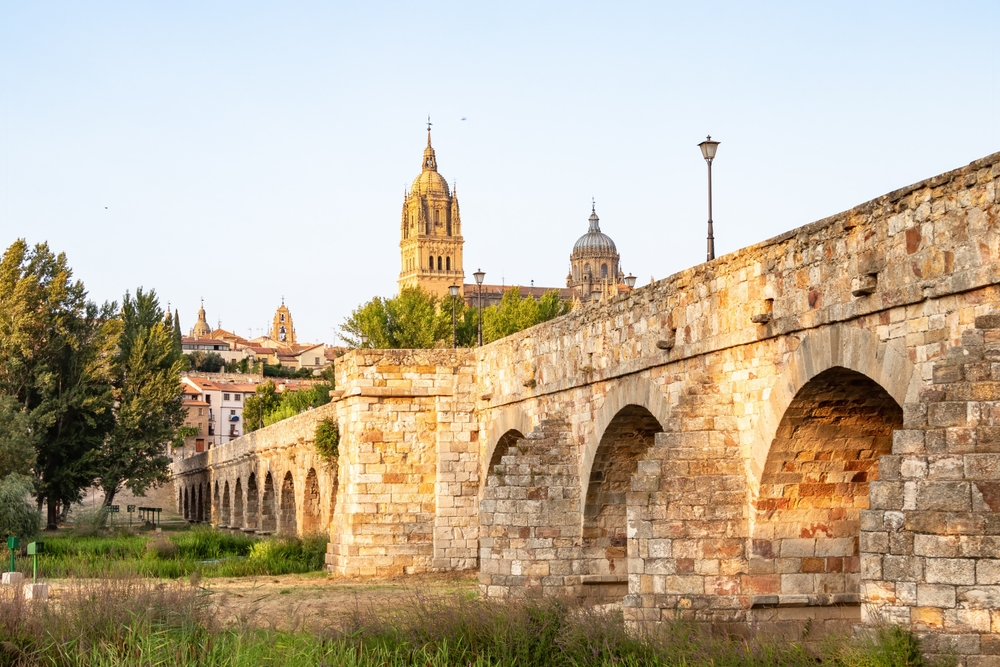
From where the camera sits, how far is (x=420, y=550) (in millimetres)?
21641

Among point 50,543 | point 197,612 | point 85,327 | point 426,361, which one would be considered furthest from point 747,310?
point 85,327

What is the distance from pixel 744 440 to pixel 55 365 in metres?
28.7

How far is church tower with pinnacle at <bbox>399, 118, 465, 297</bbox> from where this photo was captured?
134000 mm

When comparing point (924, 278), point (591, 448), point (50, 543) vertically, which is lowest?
point (50, 543)

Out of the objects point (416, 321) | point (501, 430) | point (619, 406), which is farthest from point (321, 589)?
point (416, 321)

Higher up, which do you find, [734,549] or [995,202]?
[995,202]

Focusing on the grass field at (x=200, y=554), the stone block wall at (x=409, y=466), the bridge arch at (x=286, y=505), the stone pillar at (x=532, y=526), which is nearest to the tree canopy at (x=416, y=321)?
the bridge arch at (x=286, y=505)

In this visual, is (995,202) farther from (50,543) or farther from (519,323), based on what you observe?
(519,323)

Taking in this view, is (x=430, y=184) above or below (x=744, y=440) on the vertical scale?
above

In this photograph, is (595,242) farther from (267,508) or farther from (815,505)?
(815,505)

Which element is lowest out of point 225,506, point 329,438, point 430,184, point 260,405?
point 225,506

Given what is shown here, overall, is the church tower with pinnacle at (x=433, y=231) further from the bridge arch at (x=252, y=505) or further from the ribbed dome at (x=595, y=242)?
the bridge arch at (x=252, y=505)

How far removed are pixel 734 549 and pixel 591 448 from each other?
14.0 feet

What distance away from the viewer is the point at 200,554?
1051 inches
